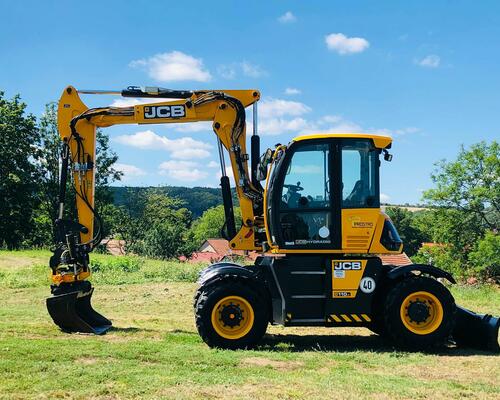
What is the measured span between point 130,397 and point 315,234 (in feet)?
13.3

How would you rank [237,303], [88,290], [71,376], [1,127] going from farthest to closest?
1. [1,127]
2. [88,290]
3. [237,303]
4. [71,376]

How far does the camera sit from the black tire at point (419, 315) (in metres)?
8.27

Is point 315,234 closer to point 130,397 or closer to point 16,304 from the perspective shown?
point 130,397

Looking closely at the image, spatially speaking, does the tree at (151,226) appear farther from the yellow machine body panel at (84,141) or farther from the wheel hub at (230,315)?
the wheel hub at (230,315)

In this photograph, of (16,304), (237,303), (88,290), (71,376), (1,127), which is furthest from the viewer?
(1,127)

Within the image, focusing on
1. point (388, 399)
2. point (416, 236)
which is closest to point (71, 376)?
point (388, 399)

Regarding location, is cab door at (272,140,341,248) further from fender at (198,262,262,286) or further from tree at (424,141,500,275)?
tree at (424,141,500,275)

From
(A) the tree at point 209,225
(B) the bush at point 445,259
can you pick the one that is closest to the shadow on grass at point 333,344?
(B) the bush at point 445,259

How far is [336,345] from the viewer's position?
8.71m

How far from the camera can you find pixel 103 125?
1023 centimetres

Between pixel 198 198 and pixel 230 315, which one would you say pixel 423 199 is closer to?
pixel 230 315

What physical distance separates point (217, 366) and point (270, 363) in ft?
2.47

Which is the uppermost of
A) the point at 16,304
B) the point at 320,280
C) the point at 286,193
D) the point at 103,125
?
the point at 103,125

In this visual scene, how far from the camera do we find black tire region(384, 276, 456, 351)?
27.1ft
